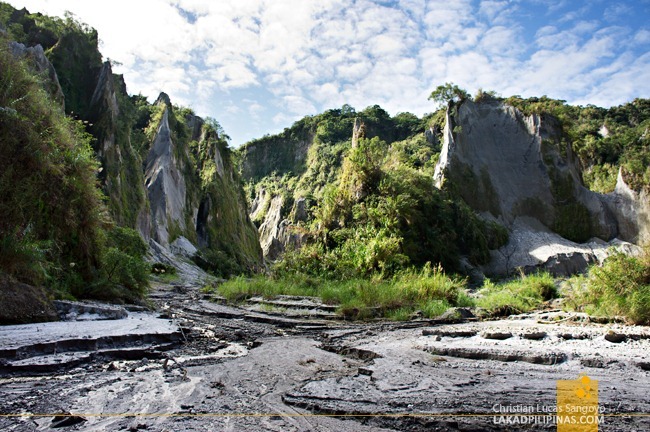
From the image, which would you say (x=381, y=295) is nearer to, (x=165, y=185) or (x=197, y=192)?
(x=165, y=185)

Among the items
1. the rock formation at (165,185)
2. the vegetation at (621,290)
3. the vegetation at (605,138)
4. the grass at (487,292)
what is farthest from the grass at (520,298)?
the rock formation at (165,185)

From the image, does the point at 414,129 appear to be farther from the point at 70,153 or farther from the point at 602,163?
the point at 70,153

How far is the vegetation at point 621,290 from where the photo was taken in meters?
7.47

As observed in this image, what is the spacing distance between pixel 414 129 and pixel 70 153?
6573 cm

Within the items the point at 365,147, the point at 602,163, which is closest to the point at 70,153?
the point at 365,147

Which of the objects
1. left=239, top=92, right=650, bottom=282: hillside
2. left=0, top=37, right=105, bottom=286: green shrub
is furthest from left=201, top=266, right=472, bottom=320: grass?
left=0, top=37, right=105, bottom=286: green shrub

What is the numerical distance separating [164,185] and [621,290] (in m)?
32.7

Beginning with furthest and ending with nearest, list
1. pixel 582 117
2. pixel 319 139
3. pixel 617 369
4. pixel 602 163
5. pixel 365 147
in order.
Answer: pixel 319 139, pixel 582 117, pixel 602 163, pixel 365 147, pixel 617 369

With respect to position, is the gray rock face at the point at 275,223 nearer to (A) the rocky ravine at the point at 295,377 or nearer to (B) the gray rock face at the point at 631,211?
(B) the gray rock face at the point at 631,211

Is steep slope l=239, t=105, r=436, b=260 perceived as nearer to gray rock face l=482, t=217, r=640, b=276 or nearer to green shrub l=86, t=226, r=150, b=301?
gray rock face l=482, t=217, r=640, b=276

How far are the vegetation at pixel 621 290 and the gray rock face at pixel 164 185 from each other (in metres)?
28.2

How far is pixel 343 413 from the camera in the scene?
314 centimetres

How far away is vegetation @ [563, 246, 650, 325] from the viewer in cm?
747

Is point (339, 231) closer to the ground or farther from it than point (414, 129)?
closer to the ground
